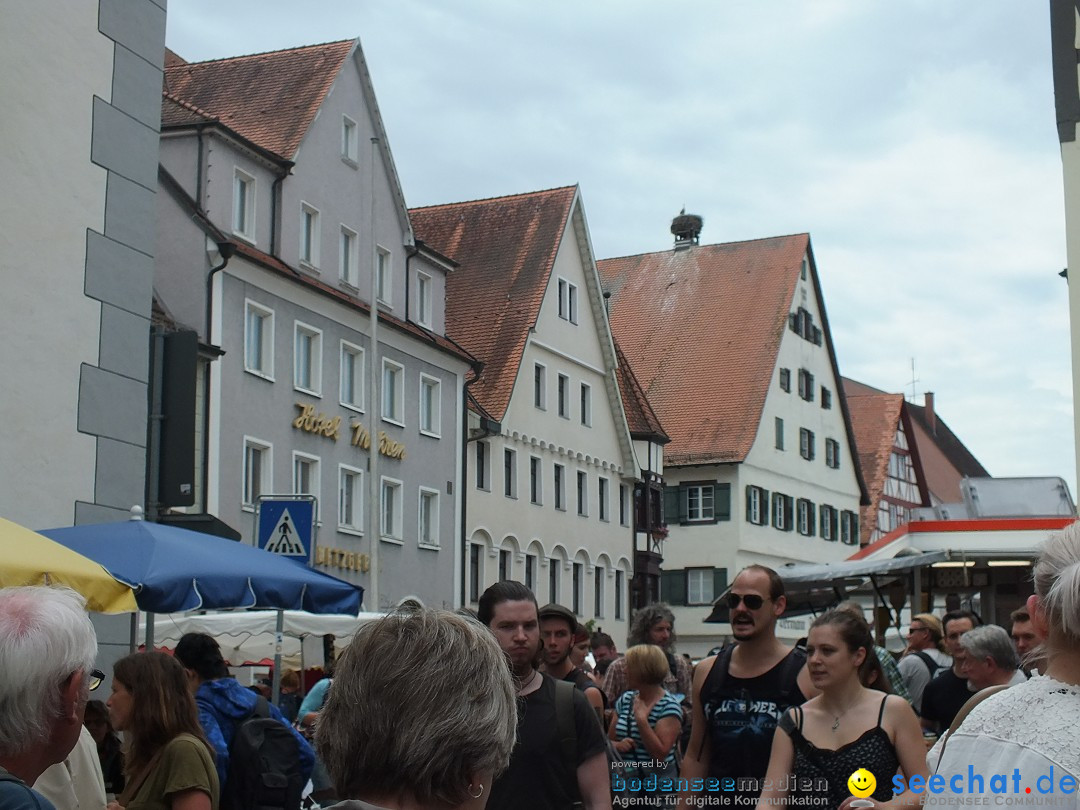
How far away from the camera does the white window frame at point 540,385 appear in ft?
152

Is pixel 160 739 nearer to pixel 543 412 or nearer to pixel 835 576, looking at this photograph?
pixel 835 576

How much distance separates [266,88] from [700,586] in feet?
92.3

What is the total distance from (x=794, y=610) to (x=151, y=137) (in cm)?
1640

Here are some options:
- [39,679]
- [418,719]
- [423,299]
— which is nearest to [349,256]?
[423,299]

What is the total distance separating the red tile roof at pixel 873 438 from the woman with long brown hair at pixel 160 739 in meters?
67.7

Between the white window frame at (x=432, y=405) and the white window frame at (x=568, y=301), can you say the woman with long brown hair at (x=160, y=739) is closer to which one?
the white window frame at (x=432, y=405)

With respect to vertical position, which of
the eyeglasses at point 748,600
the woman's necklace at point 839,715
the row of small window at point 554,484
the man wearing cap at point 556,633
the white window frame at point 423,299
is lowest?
the woman's necklace at point 839,715

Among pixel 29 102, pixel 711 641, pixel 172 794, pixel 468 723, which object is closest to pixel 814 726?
pixel 172 794

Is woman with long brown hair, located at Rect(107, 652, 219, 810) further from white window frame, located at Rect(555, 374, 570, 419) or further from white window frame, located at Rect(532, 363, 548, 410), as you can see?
white window frame, located at Rect(555, 374, 570, 419)

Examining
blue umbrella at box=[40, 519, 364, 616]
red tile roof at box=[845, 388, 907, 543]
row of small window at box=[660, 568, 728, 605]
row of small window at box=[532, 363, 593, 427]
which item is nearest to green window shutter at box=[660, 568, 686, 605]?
row of small window at box=[660, 568, 728, 605]

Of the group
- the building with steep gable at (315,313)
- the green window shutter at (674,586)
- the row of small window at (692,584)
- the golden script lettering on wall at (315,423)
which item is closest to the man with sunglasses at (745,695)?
the building with steep gable at (315,313)

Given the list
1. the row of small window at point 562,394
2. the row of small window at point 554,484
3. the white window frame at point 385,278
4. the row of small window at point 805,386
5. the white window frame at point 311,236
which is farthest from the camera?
the row of small window at point 805,386

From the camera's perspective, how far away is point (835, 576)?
20.5m

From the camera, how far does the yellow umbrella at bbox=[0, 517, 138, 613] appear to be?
7.86 m
